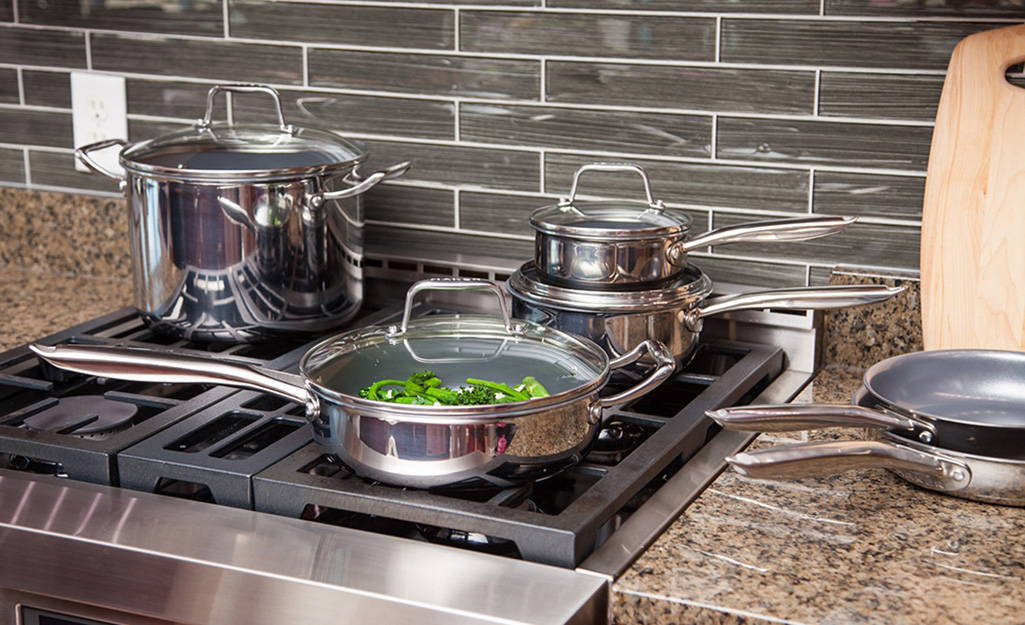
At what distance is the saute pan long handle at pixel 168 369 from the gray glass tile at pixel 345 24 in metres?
0.66

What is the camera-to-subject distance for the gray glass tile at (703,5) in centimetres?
135

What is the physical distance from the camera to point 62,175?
1793mm

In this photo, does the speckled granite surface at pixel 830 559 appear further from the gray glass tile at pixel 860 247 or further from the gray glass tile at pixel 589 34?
the gray glass tile at pixel 589 34

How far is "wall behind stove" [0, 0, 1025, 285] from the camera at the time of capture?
1.35 metres

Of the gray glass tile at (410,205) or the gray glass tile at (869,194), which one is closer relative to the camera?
the gray glass tile at (869,194)

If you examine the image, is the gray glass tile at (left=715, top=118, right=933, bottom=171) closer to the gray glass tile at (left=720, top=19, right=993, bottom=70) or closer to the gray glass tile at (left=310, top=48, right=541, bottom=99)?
the gray glass tile at (left=720, top=19, right=993, bottom=70)

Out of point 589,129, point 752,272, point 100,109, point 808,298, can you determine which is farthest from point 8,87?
point 808,298

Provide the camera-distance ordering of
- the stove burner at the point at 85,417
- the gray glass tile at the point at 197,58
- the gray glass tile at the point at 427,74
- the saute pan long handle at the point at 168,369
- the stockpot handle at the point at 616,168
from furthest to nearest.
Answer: the gray glass tile at the point at 197,58 → the gray glass tile at the point at 427,74 → the stockpot handle at the point at 616,168 → the stove burner at the point at 85,417 → the saute pan long handle at the point at 168,369

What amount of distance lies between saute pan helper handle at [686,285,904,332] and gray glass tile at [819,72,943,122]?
268mm

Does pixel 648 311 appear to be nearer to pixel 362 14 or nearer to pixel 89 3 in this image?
pixel 362 14

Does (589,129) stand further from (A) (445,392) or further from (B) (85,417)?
(B) (85,417)

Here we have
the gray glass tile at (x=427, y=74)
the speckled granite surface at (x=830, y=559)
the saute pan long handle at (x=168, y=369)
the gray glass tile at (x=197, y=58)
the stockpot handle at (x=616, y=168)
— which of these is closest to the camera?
the speckled granite surface at (x=830, y=559)

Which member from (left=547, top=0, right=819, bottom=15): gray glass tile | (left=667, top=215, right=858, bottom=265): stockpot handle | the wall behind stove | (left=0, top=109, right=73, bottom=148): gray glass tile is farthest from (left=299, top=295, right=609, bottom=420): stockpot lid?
(left=0, top=109, right=73, bottom=148): gray glass tile

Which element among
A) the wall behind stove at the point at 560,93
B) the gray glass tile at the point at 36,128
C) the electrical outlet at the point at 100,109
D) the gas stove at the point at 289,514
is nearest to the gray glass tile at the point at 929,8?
the wall behind stove at the point at 560,93
